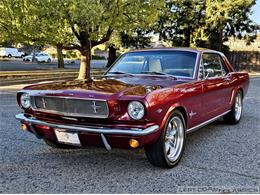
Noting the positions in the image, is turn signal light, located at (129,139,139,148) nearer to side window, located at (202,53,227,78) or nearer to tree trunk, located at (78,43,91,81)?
side window, located at (202,53,227,78)

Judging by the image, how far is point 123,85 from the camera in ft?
15.0

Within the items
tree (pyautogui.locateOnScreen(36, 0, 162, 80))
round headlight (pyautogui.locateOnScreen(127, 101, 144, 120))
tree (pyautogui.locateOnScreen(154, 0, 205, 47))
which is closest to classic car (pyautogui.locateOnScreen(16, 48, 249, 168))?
round headlight (pyautogui.locateOnScreen(127, 101, 144, 120))

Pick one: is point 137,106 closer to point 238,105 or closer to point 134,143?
point 134,143

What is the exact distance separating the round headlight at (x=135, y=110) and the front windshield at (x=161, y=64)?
4.81 feet

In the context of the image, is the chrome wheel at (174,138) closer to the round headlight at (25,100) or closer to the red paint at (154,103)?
the red paint at (154,103)

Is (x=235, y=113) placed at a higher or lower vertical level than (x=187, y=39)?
lower

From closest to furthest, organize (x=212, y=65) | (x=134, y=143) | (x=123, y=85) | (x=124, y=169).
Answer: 1. (x=134, y=143)
2. (x=124, y=169)
3. (x=123, y=85)
4. (x=212, y=65)

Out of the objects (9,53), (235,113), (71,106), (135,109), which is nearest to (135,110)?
(135,109)

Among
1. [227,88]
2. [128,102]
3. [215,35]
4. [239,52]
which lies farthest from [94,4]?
[239,52]

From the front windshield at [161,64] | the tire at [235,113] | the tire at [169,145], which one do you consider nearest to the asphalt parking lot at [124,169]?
the tire at [169,145]

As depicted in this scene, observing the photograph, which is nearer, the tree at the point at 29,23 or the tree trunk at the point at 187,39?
the tree at the point at 29,23

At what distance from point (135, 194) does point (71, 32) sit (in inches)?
516

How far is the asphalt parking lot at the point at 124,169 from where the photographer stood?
12.6ft

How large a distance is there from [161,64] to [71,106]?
71.4 inches
